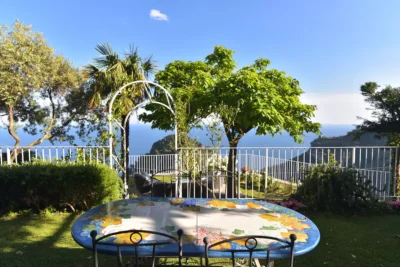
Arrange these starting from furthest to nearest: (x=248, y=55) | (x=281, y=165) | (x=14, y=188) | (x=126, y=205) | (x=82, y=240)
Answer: (x=248, y=55) → (x=281, y=165) → (x=14, y=188) → (x=126, y=205) → (x=82, y=240)

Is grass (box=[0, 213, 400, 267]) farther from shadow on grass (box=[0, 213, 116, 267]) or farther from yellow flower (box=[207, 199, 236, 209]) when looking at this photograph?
yellow flower (box=[207, 199, 236, 209])

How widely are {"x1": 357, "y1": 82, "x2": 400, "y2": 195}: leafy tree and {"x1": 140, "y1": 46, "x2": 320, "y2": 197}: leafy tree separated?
7.79ft

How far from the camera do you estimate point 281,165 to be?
7.44 meters

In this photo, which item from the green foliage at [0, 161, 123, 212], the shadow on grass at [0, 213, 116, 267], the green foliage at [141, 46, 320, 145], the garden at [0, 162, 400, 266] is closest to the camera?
the shadow on grass at [0, 213, 116, 267]

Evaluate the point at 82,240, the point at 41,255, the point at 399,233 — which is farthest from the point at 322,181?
the point at 41,255

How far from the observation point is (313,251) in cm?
297

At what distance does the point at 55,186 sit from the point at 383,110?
21.8ft

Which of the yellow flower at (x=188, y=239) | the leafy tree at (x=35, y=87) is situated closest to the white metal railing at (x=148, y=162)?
the leafy tree at (x=35, y=87)

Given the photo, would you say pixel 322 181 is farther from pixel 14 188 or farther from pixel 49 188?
pixel 14 188

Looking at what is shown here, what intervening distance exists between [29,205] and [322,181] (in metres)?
4.98

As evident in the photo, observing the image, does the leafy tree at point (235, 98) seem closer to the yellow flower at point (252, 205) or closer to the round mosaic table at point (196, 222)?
the yellow flower at point (252, 205)

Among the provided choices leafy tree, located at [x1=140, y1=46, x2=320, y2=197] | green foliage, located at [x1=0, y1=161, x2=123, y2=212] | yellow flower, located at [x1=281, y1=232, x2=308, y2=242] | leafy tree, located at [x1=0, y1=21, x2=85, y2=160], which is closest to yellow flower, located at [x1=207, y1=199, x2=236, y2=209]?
yellow flower, located at [x1=281, y1=232, x2=308, y2=242]

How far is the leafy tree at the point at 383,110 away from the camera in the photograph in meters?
5.20

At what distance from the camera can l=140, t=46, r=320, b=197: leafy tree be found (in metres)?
7.04
